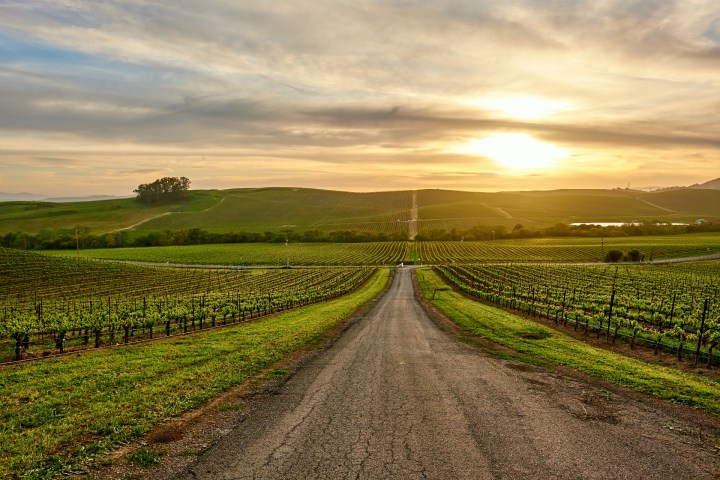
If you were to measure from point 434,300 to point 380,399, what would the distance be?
35579mm

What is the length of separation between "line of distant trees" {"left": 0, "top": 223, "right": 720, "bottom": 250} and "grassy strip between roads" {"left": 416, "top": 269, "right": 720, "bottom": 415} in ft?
494

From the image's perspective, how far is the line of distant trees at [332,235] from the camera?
168 metres

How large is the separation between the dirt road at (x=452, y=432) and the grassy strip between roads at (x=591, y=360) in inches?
62.4

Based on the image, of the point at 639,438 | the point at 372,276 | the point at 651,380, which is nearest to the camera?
the point at 639,438

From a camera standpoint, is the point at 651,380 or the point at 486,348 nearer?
the point at 651,380

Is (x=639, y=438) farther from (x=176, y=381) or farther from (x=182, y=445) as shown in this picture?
(x=176, y=381)

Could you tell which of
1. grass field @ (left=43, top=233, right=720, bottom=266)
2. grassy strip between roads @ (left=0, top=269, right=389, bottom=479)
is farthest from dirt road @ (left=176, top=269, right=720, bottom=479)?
grass field @ (left=43, top=233, right=720, bottom=266)

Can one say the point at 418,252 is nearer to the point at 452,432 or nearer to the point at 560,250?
the point at 560,250

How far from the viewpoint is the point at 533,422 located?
12.2 metres

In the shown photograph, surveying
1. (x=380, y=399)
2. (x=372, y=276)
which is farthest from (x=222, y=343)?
(x=372, y=276)

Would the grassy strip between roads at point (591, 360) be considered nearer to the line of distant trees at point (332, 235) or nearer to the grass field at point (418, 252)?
the grass field at point (418, 252)

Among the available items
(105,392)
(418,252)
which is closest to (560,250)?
(418,252)

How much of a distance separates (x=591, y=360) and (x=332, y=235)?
536 ft

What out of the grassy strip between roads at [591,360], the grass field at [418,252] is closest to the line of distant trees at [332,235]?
the grass field at [418,252]
